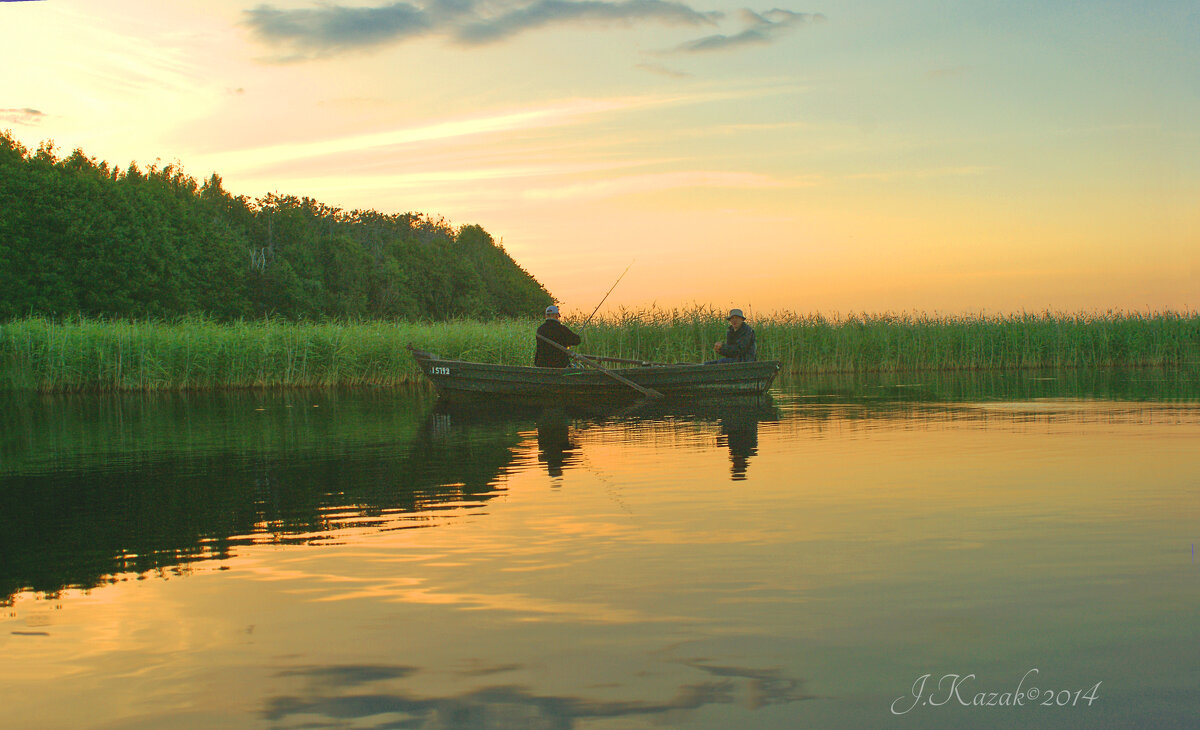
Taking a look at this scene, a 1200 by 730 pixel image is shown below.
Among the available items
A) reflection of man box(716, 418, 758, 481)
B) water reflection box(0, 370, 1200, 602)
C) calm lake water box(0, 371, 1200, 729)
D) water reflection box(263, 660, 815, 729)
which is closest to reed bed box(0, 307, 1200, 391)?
water reflection box(0, 370, 1200, 602)

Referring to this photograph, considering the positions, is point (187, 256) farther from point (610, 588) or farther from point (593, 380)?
point (610, 588)

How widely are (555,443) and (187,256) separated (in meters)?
39.8

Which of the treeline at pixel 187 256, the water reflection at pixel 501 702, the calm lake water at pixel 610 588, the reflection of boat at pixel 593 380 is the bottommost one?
the water reflection at pixel 501 702

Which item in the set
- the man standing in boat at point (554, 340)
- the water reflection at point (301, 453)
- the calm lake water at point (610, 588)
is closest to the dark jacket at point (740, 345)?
the water reflection at point (301, 453)

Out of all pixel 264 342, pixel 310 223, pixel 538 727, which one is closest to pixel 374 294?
pixel 310 223

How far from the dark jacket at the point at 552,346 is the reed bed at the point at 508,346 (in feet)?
30.5

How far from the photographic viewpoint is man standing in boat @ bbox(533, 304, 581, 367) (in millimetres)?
19062

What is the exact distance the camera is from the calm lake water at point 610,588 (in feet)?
12.2

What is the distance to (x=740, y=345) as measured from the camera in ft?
63.2

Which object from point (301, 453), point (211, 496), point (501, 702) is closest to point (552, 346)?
point (301, 453)

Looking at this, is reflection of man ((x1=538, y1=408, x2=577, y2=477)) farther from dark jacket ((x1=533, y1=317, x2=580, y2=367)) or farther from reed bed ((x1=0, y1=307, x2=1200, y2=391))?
reed bed ((x1=0, y1=307, x2=1200, y2=391))

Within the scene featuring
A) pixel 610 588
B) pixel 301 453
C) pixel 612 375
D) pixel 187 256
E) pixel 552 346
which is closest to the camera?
pixel 610 588

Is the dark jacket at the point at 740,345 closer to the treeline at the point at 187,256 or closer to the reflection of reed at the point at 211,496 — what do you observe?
the reflection of reed at the point at 211,496

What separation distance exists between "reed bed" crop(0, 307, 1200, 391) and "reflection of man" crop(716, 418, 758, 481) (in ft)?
47.2
